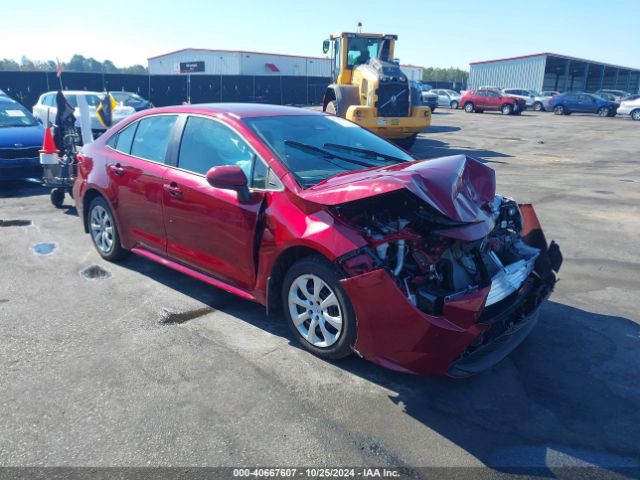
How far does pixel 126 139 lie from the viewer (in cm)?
554

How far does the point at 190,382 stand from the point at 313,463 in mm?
1151

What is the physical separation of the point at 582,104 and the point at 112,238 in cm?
3672

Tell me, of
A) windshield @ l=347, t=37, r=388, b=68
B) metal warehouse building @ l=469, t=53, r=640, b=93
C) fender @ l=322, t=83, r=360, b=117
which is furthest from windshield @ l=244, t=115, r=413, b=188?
metal warehouse building @ l=469, t=53, r=640, b=93

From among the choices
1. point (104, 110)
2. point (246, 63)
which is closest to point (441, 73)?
point (246, 63)

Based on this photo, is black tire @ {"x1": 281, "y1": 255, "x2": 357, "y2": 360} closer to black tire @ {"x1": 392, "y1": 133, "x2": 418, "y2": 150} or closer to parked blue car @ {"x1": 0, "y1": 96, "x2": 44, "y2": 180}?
parked blue car @ {"x1": 0, "y1": 96, "x2": 44, "y2": 180}

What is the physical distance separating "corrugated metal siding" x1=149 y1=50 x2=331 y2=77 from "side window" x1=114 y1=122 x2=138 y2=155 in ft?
153

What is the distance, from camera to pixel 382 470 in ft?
9.14

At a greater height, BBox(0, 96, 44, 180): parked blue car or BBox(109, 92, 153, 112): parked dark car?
BBox(109, 92, 153, 112): parked dark car

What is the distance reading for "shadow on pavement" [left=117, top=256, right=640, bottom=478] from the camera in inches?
116

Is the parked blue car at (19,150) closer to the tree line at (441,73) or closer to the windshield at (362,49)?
the windshield at (362,49)

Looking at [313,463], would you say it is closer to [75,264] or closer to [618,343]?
[618,343]

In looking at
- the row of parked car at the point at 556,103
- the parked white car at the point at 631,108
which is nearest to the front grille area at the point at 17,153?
the row of parked car at the point at 556,103

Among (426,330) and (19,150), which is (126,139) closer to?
(426,330)

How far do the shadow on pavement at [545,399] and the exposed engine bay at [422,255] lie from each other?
0.61 meters
